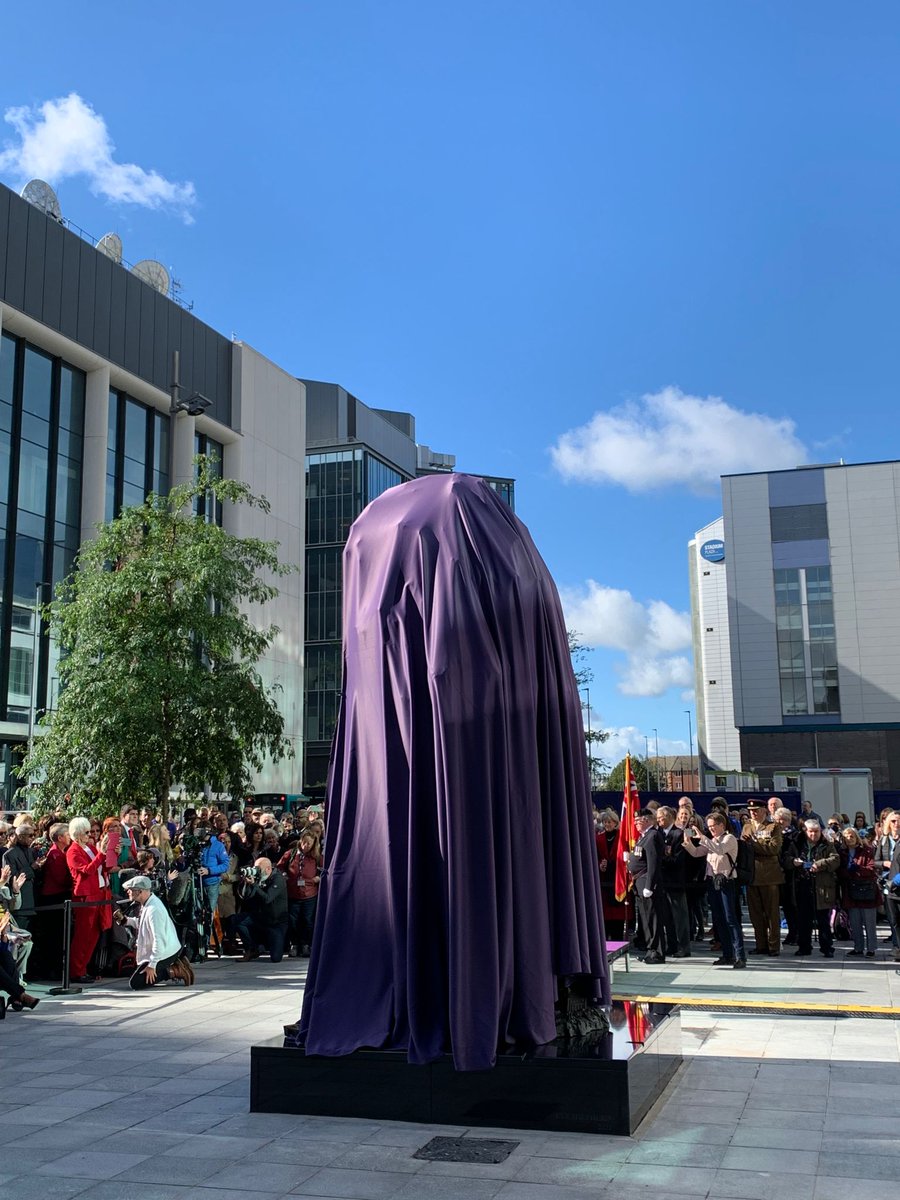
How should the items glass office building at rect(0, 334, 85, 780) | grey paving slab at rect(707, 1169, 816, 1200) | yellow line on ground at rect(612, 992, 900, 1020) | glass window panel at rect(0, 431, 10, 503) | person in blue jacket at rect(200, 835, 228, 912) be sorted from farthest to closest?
glass office building at rect(0, 334, 85, 780) → glass window panel at rect(0, 431, 10, 503) → person in blue jacket at rect(200, 835, 228, 912) → yellow line on ground at rect(612, 992, 900, 1020) → grey paving slab at rect(707, 1169, 816, 1200)

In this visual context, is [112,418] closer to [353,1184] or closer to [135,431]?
[135,431]

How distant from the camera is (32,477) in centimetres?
3741

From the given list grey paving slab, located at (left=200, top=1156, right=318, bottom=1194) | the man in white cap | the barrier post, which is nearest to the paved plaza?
grey paving slab, located at (left=200, top=1156, right=318, bottom=1194)

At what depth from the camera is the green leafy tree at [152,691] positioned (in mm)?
19766

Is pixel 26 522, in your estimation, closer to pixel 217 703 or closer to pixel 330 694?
pixel 217 703

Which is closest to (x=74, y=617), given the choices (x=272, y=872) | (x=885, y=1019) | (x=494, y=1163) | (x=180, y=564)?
(x=180, y=564)

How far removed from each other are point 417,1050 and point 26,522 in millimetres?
34059

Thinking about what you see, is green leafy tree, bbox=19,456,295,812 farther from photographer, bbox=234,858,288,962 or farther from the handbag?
the handbag

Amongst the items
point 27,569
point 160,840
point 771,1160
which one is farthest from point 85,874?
point 27,569

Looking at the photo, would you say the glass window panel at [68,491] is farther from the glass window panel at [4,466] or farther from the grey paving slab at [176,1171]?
the grey paving slab at [176,1171]

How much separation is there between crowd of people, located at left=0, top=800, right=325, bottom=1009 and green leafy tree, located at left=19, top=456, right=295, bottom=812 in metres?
2.50

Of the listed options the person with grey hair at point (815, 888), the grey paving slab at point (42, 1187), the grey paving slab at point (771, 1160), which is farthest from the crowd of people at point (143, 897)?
the grey paving slab at point (771, 1160)

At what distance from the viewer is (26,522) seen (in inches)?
1455

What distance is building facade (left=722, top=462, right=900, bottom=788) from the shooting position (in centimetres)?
7025
